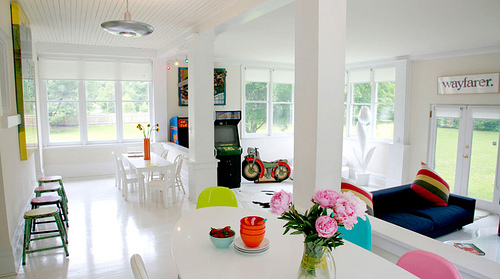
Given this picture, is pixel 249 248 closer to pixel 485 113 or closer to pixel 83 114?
pixel 485 113

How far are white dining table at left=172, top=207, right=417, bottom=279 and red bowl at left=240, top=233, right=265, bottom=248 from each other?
60 mm

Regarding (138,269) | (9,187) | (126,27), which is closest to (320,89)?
(138,269)

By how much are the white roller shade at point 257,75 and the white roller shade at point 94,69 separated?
2.46 m

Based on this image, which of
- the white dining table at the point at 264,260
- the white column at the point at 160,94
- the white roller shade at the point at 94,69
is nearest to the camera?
the white dining table at the point at 264,260

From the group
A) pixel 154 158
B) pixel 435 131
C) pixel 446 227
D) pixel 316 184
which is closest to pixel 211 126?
pixel 154 158

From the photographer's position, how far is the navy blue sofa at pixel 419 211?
3971 millimetres

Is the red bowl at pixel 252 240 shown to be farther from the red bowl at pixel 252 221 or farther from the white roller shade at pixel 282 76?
the white roller shade at pixel 282 76

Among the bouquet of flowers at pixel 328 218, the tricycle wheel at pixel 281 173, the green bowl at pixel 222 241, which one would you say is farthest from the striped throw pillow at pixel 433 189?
the bouquet of flowers at pixel 328 218

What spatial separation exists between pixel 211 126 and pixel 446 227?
3630 mm

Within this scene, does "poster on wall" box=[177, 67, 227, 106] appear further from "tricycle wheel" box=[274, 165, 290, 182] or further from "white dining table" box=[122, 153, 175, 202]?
"white dining table" box=[122, 153, 175, 202]

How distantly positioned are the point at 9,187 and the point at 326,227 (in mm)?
3410

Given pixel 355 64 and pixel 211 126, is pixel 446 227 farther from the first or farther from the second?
pixel 355 64

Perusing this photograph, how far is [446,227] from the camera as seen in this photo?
4.35 m

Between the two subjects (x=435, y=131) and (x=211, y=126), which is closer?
(x=211, y=126)
